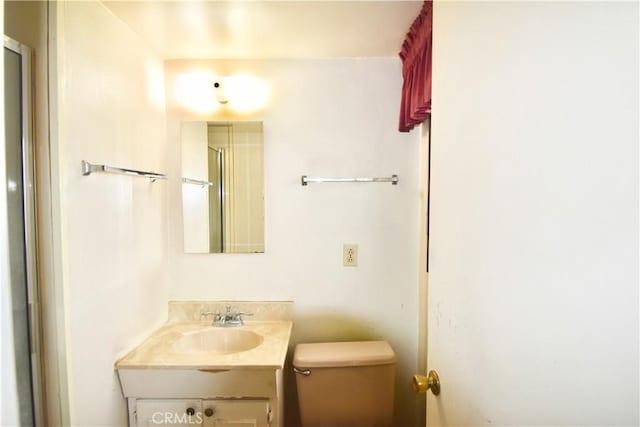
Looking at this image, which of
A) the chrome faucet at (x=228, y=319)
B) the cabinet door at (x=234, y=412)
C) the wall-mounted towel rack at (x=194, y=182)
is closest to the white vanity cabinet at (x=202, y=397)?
the cabinet door at (x=234, y=412)

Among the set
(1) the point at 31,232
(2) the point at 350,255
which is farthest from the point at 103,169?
(2) the point at 350,255

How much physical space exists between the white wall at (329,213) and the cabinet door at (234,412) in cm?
50

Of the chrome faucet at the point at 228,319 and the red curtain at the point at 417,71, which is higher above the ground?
the red curtain at the point at 417,71

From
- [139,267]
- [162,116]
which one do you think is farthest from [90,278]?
[162,116]

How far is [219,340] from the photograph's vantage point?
5.44ft

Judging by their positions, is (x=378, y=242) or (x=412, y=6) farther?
(x=378, y=242)

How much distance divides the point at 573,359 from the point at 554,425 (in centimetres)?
11

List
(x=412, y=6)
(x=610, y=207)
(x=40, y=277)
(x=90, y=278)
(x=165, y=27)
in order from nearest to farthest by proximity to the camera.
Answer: (x=610, y=207)
(x=40, y=277)
(x=90, y=278)
(x=412, y=6)
(x=165, y=27)

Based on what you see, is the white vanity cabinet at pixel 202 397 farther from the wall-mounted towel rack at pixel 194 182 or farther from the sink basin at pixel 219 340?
the wall-mounted towel rack at pixel 194 182

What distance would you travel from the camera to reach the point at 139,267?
1482 mm

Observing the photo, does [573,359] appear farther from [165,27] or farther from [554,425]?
[165,27]

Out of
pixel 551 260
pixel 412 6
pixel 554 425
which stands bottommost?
pixel 554 425

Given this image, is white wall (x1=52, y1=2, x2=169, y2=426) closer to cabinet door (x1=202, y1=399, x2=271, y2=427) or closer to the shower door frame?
the shower door frame

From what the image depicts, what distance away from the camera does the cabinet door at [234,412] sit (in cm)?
131
